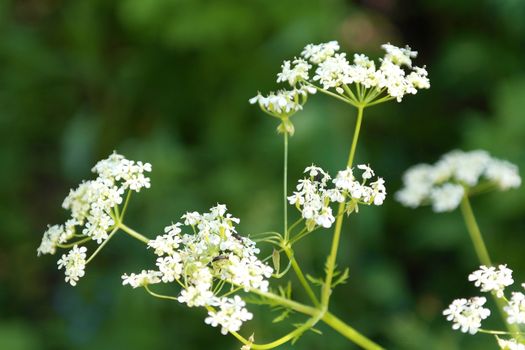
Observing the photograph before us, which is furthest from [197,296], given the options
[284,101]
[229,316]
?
[284,101]

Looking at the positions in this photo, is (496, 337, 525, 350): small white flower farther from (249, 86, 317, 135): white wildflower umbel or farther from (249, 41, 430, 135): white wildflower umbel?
(249, 86, 317, 135): white wildflower umbel

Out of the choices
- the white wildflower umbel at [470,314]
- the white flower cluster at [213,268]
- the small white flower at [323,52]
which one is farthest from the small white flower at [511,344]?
the small white flower at [323,52]

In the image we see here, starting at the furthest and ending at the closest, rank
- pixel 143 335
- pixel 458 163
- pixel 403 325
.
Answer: pixel 143 335
pixel 403 325
pixel 458 163

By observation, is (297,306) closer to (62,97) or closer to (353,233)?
(353,233)

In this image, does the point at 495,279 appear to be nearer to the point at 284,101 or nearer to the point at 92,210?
the point at 284,101

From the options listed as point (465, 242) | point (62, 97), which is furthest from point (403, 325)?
point (62, 97)

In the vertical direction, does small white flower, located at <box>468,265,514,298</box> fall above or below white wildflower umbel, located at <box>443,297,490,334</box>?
above

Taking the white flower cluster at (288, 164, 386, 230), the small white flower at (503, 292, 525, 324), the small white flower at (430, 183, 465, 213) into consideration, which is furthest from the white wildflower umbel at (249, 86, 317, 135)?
the small white flower at (503, 292, 525, 324)
